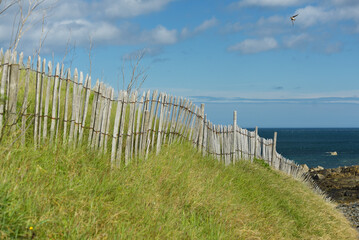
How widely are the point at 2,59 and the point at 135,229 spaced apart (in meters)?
3.24

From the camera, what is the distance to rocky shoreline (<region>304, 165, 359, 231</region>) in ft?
44.0

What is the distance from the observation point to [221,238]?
4930 millimetres

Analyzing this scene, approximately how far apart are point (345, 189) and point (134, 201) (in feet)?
53.4

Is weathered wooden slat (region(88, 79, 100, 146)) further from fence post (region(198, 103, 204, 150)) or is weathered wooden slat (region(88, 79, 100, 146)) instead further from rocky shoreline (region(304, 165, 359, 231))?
rocky shoreline (region(304, 165, 359, 231))

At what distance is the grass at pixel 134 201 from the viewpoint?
11.9ft

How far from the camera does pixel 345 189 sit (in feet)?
60.7

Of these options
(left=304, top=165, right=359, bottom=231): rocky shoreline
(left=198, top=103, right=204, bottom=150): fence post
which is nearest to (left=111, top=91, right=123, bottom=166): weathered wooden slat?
(left=198, top=103, right=204, bottom=150): fence post

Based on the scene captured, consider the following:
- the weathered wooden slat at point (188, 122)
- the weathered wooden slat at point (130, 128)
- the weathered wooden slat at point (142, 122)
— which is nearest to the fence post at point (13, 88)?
the weathered wooden slat at point (130, 128)

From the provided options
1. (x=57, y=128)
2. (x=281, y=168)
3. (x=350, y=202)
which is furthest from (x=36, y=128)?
(x=350, y=202)

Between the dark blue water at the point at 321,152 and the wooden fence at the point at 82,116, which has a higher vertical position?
the wooden fence at the point at 82,116

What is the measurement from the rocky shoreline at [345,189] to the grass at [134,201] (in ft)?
18.7

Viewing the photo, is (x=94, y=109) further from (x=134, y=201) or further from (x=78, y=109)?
(x=134, y=201)

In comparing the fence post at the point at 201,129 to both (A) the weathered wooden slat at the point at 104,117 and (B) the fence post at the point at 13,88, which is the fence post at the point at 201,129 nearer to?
(A) the weathered wooden slat at the point at 104,117

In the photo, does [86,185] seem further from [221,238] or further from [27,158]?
[221,238]
